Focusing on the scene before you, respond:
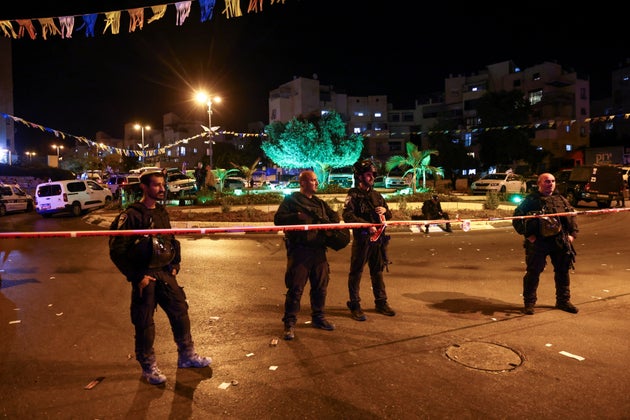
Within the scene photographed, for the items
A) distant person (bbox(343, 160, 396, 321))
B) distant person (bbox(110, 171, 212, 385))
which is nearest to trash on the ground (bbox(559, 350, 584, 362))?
distant person (bbox(343, 160, 396, 321))

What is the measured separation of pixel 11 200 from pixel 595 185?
27795mm

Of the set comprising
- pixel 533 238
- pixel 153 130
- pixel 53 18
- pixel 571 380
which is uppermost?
pixel 153 130

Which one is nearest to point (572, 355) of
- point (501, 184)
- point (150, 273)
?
point (150, 273)

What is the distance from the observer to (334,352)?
466 centimetres

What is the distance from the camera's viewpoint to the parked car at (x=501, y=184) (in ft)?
96.8

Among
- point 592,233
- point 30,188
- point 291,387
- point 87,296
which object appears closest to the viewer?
point 291,387

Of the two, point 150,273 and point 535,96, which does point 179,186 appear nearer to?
point 150,273

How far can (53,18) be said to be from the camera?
11.3 m

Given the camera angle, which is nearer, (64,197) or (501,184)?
(64,197)

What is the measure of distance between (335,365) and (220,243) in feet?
27.7

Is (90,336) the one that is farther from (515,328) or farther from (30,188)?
(30,188)

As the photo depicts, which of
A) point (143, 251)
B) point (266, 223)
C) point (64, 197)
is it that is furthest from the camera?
point (64, 197)

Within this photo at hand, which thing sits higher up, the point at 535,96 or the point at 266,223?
the point at 535,96

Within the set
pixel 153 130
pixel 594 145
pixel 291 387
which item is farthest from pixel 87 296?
pixel 153 130
